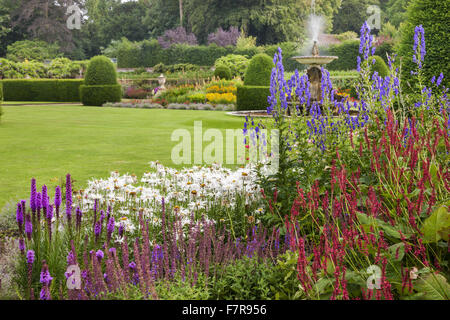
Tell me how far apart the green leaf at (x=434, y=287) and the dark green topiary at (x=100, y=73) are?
1978 centimetres

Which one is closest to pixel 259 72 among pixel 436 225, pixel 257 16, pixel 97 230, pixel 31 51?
pixel 97 230

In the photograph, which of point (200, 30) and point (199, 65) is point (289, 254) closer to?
point (199, 65)

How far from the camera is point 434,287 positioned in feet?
6.20

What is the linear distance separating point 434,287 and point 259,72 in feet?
50.2

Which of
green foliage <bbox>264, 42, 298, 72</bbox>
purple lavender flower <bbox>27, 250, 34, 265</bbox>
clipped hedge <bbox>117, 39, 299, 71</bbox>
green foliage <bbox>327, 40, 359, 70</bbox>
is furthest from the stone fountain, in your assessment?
clipped hedge <bbox>117, 39, 299, 71</bbox>

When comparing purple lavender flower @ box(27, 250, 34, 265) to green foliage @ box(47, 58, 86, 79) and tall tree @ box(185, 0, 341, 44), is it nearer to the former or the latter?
green foliage @ box(47, 58, 86, 79)

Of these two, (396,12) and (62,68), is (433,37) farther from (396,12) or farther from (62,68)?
(396,12)

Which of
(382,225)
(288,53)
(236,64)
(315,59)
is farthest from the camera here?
(288,53)

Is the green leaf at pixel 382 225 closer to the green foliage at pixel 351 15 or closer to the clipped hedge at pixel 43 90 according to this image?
the clipped hedge at pixel 43 90

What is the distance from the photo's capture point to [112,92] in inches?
782

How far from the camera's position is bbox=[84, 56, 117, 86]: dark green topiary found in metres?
20.1

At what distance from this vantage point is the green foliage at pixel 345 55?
2811 centimetres

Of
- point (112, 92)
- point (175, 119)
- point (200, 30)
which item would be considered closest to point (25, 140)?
point (175, 119)
